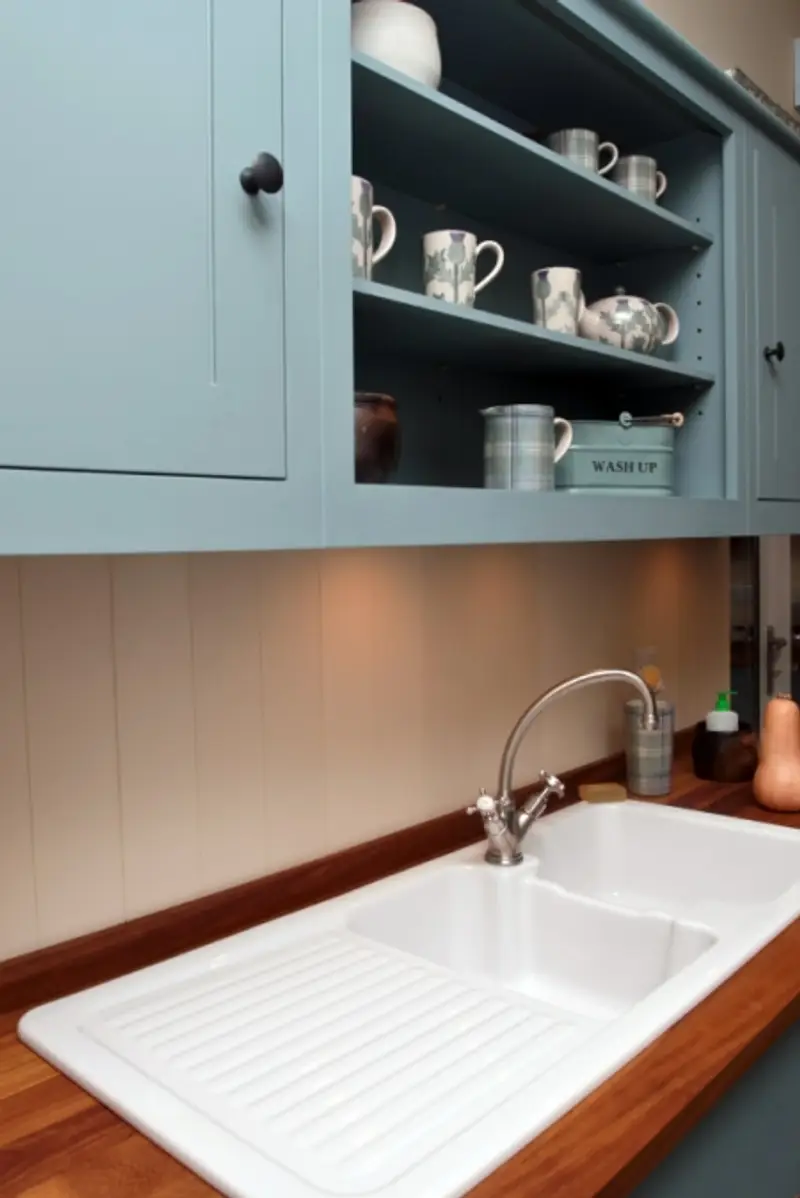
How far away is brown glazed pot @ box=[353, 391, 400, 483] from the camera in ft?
3.26

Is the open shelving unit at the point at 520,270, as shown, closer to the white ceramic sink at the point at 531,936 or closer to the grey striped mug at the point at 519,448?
the grey striped mug at the point at 519,448

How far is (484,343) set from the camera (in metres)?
1.25

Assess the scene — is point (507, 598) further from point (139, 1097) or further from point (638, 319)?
point (139, 1097)

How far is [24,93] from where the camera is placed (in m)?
0.66

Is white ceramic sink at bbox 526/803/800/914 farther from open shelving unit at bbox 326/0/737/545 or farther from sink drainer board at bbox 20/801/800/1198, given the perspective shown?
open shelving unit at bbox 326/0/737/545

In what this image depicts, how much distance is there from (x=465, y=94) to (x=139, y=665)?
0.99m

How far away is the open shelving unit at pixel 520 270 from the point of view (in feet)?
3.50

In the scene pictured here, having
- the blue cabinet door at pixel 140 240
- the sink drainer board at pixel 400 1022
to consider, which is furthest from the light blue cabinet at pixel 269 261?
the sink drainer board at pixel 400 1022

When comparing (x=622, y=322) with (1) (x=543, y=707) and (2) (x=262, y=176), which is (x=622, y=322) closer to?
(1) (x=543, y=707)

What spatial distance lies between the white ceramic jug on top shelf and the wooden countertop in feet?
3.37

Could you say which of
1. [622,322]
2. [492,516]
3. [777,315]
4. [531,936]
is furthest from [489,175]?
[531,936]

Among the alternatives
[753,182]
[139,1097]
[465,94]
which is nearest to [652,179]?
[753,182]

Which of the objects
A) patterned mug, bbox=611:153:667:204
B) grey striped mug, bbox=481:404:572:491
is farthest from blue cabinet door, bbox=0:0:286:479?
patterned mug, bbox=611:153:667:204

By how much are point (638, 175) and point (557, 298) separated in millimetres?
344
